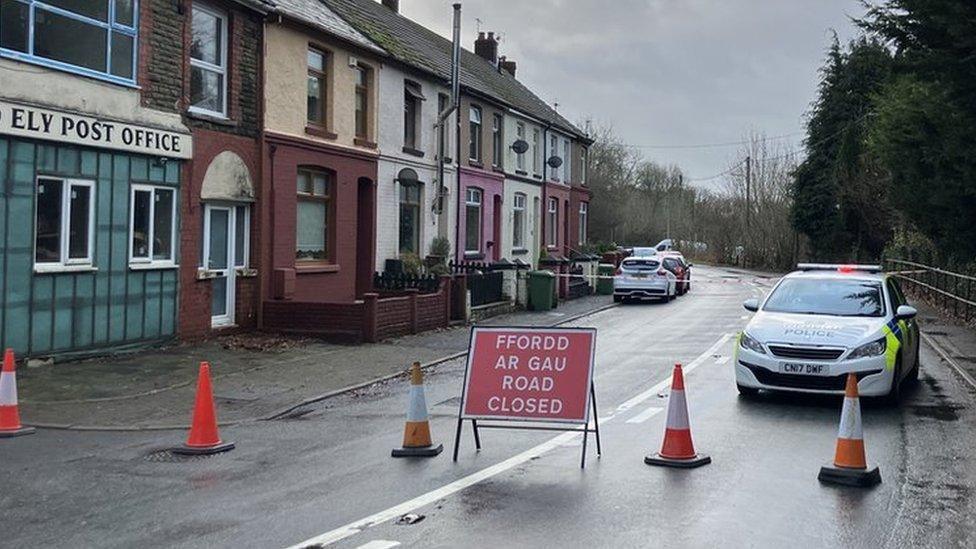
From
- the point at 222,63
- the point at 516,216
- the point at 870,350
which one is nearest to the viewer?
the point at 870,350

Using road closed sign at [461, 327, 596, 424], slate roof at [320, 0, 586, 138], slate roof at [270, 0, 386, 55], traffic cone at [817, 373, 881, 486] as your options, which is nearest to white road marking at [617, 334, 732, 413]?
road closed sign at [461, 327, 596, 424]

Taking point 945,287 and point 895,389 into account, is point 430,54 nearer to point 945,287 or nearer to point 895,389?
point 945,287

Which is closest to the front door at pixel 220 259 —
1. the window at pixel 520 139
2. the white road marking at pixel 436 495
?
the white road marking at pixel 436 495

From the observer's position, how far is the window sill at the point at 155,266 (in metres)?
15.7

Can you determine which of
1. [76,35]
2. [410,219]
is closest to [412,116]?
[410,219]

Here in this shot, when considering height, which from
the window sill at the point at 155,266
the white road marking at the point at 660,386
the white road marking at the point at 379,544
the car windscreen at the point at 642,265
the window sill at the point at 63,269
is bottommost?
the white road marking at the point at 379,544

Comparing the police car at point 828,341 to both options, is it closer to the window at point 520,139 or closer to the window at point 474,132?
the window at point 474,132

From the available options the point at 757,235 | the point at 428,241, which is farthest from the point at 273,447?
the point at 757,235

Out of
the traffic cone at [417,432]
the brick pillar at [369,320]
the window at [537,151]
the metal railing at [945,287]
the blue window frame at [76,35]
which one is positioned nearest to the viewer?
the traffic cone at [417,432]

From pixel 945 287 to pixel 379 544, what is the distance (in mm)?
24202

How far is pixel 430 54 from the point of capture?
30.9 m

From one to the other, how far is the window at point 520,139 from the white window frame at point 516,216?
1.01 m

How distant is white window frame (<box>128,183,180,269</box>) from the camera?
51.4 feet

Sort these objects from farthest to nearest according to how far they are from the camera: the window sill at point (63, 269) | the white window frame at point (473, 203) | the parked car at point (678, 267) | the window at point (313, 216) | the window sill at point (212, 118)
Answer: the parked car at point (678, 267) < the white window frame at point (473, 203) < the window at point (313, 216) < the window sill at point (212, 118) < the window sill at point (63, 269)
